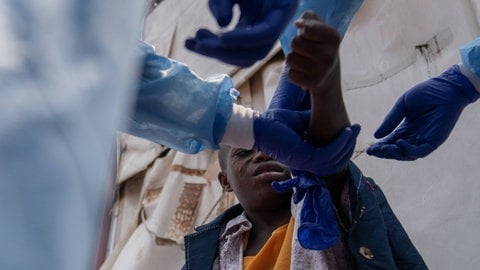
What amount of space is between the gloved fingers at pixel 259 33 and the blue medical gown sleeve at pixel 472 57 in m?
0.41

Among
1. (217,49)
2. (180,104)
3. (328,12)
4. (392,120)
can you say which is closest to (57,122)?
(217,49)

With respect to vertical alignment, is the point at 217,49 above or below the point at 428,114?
above

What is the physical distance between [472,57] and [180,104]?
1.48 feet

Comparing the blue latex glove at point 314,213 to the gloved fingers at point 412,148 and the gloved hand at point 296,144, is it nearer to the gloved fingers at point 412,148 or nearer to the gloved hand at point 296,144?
the gloved hand at point 296,144

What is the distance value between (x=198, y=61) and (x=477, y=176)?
0.92 m

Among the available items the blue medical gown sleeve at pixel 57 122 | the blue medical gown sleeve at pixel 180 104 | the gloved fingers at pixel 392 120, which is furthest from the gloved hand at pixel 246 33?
the gloved fingers at pixel 392 120

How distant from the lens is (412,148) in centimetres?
81

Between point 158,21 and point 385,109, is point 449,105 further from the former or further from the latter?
point 158,21

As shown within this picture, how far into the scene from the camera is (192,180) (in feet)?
5.41

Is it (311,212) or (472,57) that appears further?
(472,57)

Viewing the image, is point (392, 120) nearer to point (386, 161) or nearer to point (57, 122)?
point (386, 161)

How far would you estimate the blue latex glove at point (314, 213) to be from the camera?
2.28 feet

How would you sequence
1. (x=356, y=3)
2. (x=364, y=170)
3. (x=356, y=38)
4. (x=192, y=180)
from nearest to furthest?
(x=356, y=3) < (x=364, y=170) < (x=356, y=38) < (x=192, y=180)

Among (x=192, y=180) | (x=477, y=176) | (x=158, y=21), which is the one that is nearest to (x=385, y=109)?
(x=477, y=176)
